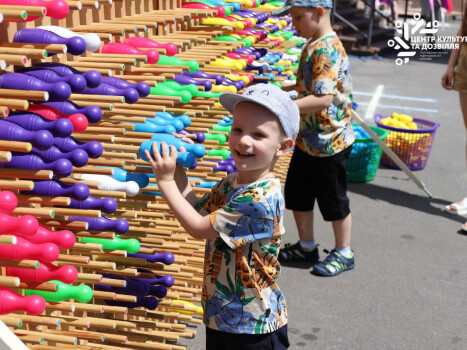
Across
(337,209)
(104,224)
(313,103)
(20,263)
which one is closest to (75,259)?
(104,224)

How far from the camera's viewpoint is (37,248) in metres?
1.73

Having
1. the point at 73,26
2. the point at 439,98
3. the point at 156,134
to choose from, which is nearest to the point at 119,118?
the point at 156,134

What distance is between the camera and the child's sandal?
19.1 feet

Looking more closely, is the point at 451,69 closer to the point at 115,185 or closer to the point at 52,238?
the point at 115,185

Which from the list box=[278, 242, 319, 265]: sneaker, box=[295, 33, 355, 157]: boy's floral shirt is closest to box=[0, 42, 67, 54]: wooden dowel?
box=[295, 33, 355, 157]: boy's floral shirt

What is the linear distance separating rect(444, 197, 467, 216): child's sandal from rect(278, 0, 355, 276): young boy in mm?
1606

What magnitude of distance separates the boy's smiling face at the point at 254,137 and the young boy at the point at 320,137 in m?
1.76

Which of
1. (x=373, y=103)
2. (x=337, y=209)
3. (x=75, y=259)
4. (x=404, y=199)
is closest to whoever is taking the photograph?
(x=75, y=259)

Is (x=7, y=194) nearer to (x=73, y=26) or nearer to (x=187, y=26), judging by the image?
(x=73, y=26)

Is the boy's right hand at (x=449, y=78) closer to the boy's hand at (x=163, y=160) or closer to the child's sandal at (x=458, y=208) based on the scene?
the child's sandal at (x=458, y=208)

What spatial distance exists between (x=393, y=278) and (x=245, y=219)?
2.62m

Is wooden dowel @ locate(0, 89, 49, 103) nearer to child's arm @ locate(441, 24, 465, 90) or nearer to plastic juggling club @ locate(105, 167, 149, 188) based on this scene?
plastic juggling club @ locate(105, 167, 149, 188)

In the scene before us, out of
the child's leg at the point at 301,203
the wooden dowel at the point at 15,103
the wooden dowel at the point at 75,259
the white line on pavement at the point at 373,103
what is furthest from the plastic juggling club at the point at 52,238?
the white line on pavement at the point at 373,103

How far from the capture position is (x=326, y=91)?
13.3 feet
